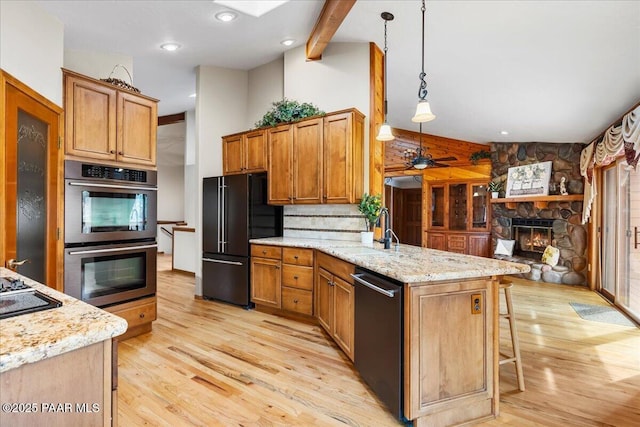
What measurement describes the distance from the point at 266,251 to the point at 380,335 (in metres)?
2.12

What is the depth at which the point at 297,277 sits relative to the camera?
11.9 ft

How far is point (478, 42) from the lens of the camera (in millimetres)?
3305

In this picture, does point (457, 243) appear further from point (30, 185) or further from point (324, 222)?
point (30, 185)

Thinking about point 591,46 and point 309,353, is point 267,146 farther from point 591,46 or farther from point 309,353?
point 591,46

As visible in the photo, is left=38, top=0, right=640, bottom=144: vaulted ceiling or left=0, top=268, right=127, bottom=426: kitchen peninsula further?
left=38, top=0, right=640, bottom=144: vaulted ceiling

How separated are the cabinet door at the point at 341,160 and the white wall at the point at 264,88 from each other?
4.31 feet

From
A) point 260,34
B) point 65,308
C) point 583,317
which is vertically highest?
point 260,34

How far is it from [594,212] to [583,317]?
7.27 ft

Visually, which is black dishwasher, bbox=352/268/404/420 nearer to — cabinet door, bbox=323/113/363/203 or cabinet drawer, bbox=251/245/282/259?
cabinet door, bbox=323/113/363/203

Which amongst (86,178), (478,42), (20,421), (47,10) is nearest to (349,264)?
(20,421)

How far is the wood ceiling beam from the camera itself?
9.62 feet

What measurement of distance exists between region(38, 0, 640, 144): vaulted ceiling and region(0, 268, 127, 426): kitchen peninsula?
3.09m

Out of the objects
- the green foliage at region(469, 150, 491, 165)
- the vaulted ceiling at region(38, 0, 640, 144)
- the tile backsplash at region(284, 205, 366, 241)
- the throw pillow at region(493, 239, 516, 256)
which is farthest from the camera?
the green foliage at region(469, 150, 491, 165)

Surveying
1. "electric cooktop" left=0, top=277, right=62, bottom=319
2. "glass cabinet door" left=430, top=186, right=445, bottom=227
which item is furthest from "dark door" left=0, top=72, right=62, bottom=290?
"glass cabinet door" left=430, top=186, right=445, bottom=227
